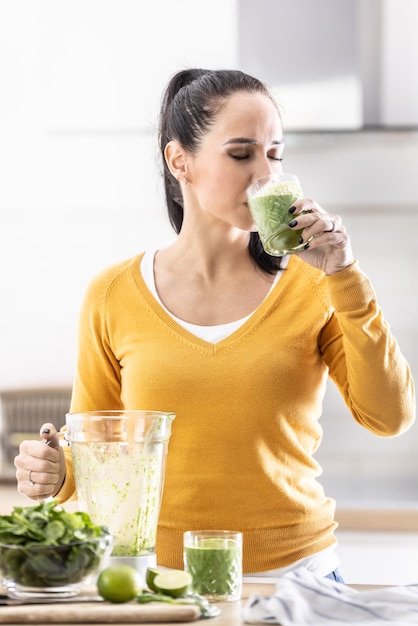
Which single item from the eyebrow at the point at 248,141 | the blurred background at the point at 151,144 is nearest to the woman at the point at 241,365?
the eyebrow at the point at 248,141

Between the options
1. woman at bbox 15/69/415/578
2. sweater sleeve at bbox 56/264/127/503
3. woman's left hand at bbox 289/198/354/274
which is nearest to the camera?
woman's left hand at bbox 289/198/354/274

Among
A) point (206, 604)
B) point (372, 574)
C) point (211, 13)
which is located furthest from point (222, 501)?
point (211, 13)

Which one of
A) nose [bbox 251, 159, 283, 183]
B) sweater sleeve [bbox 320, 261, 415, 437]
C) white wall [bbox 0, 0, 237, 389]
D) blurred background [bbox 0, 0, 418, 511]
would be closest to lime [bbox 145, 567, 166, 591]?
sweater sleeve [bbox 320, 261, 415, 437]

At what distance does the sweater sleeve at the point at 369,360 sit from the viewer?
143 centimetres

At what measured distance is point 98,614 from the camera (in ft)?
3.61

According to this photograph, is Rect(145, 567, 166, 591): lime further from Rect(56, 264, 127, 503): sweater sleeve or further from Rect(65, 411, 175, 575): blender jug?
Rect(56, 264, 127, 503): sweater sleeve

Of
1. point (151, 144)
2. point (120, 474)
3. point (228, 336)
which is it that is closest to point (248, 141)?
point (228, 336)

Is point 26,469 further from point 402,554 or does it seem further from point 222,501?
point 402,554

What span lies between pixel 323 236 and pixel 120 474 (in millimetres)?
438

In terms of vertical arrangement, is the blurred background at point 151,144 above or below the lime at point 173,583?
above

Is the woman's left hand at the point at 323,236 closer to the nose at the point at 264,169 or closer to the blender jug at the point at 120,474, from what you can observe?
the nose at the point at 264,169

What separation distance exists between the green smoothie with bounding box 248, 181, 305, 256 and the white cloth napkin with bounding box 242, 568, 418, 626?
0.49 meters

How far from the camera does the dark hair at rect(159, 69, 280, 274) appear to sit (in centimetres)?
166

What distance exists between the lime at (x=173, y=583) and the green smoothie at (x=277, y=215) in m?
0.50
